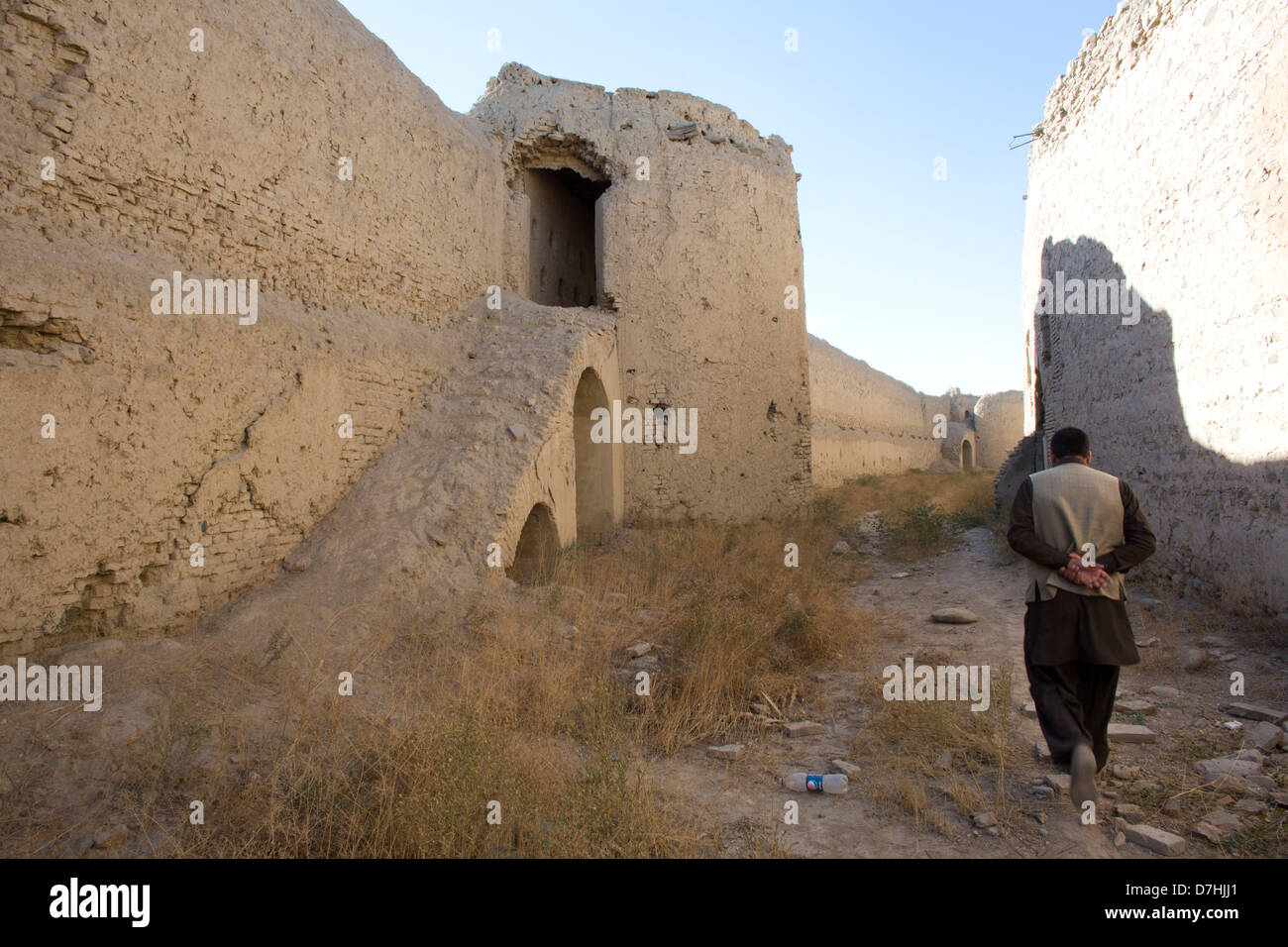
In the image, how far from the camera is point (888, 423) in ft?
82.8

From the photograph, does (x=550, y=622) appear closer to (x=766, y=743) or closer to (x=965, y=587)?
(x=766, y=743)

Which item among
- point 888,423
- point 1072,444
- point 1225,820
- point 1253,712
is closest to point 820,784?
point 1225,820

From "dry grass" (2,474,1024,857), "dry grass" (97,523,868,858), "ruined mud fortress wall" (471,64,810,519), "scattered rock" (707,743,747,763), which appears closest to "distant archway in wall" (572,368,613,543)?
"ruined mud fortress wall" (471,64,810,519)

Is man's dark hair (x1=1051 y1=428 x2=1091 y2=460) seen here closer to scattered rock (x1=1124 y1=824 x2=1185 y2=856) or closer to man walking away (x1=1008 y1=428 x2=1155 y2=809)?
man walking away (x1=1008 y1=428 x2=1155 y2=809)

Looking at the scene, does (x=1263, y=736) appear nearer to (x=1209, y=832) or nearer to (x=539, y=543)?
(x=1209, y=832)

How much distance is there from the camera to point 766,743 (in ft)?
12.9

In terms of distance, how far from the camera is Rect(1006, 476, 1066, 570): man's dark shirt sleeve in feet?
10.6

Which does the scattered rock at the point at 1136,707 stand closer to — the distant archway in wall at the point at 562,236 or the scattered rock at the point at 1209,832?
the scattered rock at the point at 1209,832

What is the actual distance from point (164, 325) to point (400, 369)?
8.13 ft

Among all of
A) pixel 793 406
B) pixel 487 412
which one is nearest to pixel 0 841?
pixel 487 412

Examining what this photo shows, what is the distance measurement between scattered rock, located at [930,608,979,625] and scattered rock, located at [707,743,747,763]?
323 cm

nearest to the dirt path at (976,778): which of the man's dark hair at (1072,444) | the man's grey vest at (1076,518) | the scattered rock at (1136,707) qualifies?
the scattered rock at (1136,707)

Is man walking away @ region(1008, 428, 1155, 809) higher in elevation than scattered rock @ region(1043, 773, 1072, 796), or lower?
higher

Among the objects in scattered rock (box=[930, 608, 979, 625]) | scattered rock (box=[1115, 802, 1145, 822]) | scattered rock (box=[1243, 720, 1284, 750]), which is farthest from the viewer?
scattered rock (box=[930, 608, 979, 625])
